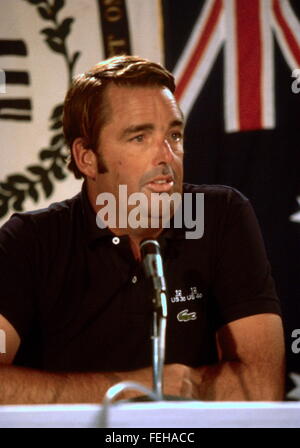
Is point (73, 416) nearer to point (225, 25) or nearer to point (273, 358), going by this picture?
point (273, 358)

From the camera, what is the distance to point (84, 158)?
233cm

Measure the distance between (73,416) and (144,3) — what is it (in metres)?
2.08

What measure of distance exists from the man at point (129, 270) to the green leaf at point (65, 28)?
52 cm

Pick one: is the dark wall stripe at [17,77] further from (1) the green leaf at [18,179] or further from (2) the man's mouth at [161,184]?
(2) the man's mouth at [161,184]

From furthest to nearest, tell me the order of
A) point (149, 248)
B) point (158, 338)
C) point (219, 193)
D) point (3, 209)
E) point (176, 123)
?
1. point (3, 209)
2. point (219, 193)
3. point (176, 123)
4. point (149, 248)
5. point (158, 338)

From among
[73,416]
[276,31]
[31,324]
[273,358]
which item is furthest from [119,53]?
[73,416]

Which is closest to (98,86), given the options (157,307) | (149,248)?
(149,248)

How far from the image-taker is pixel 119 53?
263 centimetres

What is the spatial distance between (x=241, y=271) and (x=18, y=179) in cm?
107

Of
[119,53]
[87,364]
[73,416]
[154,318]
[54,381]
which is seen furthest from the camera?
[119,53]

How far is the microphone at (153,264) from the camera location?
1328 mm

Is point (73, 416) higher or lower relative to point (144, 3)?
lower

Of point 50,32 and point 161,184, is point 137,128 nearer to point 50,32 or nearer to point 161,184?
point 161,184
